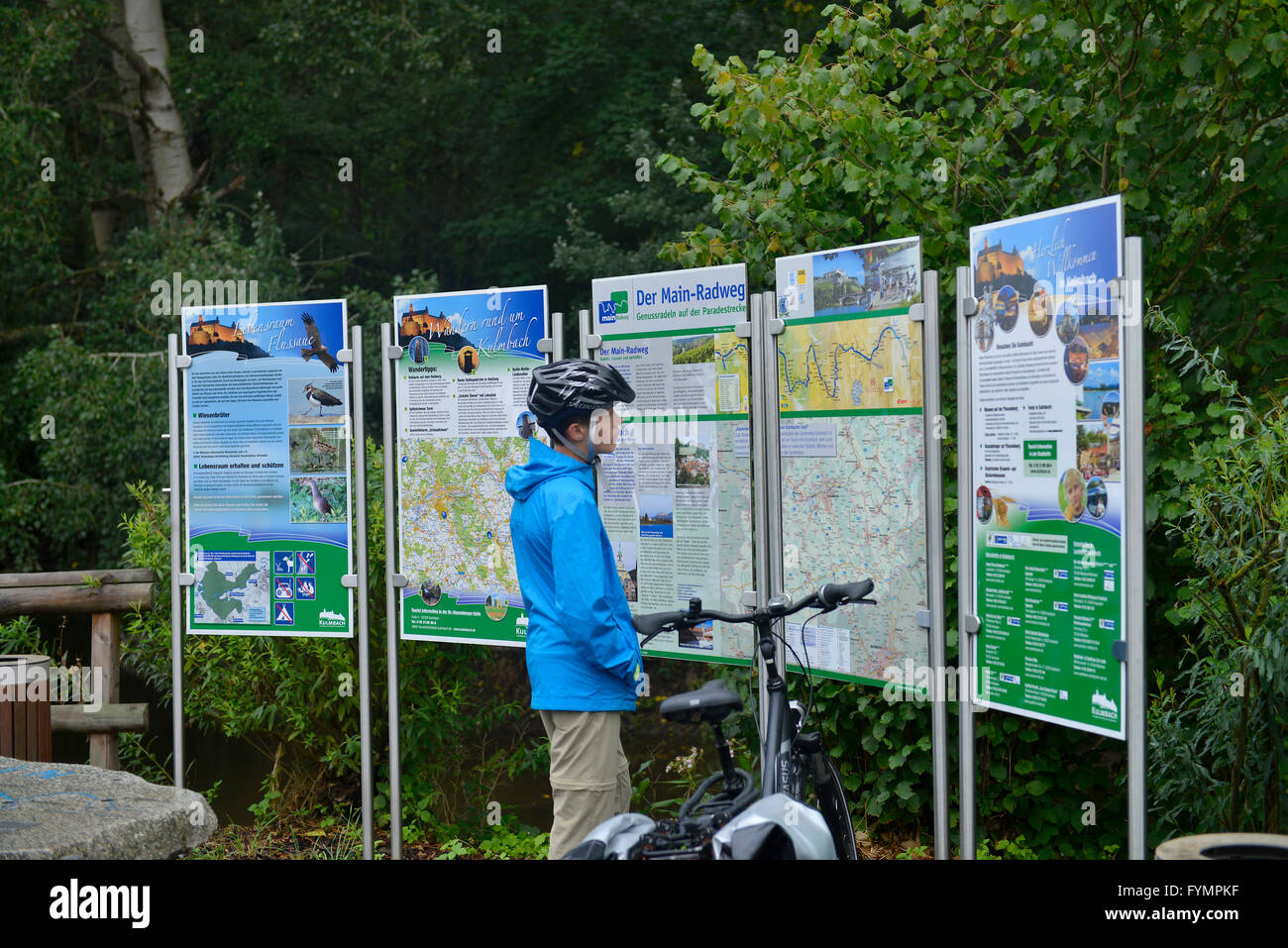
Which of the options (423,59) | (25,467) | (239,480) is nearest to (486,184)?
(423,59)

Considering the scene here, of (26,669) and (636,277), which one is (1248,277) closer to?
(636,277)

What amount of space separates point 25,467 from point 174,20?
6516mm

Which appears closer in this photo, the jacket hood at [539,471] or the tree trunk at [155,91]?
the jacket hood at [539,471]

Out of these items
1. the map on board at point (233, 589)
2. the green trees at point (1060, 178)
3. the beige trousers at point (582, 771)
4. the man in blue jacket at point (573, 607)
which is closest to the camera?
the man in blue jacket at point (573, 607)

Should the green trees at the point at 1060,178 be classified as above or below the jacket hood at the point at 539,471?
above

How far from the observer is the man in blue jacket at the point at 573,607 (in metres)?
3.44

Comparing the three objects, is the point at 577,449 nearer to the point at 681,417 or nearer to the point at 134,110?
the point at 681,417

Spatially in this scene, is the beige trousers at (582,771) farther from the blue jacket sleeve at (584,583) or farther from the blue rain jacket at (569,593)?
the blue jacket sleeve at (584,583)

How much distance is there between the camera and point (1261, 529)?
151 inches

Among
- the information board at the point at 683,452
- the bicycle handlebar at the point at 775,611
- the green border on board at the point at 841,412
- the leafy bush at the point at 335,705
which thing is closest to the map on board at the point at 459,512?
the information board at the point at 683,452

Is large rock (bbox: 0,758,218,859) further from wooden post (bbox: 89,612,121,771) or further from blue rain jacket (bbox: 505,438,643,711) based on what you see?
wooden post (bbox: 89,612,121,771)

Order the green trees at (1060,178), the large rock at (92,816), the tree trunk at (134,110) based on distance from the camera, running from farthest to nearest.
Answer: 1. the tree trunk at (134,110)
2. the green trees at (1060,178)
3. the large rock at (92,816)

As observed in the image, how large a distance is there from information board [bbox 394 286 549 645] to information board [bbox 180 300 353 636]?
0.27 m

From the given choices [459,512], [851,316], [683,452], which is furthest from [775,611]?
[459,512]
